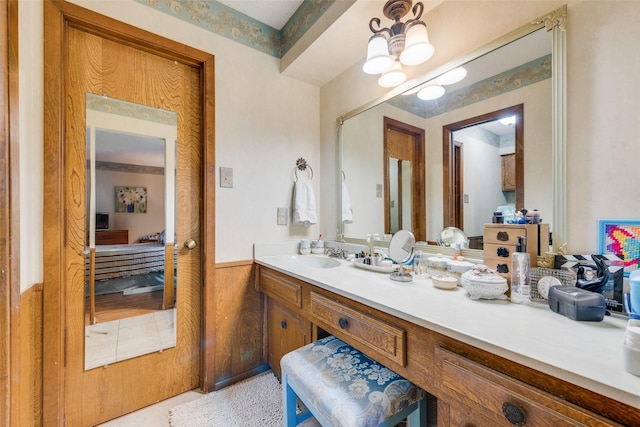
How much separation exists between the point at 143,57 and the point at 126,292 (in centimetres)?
137

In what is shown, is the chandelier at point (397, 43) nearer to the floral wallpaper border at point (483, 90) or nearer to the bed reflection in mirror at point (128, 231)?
the floral wallpaper border at point (483, 90)

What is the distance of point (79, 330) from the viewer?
1.35 metres

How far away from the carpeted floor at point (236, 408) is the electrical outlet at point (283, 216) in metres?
1.07

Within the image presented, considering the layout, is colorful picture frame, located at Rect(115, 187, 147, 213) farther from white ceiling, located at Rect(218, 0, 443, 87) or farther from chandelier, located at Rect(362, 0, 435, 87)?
chandelier, located at Rect(362, 0, 435, 87)

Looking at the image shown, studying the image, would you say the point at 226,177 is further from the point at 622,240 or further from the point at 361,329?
the point at 622,240

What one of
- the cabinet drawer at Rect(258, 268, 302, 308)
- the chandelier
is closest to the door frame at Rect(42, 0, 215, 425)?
the cabinet drawer at Rect(258, 268, 302, 308)

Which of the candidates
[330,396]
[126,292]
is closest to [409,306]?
[330,396]

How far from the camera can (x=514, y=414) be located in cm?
57

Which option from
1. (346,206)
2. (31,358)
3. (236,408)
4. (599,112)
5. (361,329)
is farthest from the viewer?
(346,206)

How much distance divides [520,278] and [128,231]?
1.90 m

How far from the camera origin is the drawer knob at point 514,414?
22.1 inches

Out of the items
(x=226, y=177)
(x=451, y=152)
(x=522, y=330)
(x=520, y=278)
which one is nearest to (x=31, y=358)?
(x=226, y=177)

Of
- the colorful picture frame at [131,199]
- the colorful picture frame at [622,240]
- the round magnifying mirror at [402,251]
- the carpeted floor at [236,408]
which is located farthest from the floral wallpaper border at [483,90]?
the carpeted floor at [236,408]

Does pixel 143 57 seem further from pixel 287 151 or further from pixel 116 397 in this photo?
pixel 116 397
